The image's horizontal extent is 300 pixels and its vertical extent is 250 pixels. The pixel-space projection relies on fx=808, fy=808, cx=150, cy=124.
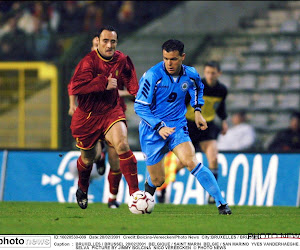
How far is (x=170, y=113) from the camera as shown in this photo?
8930 mm

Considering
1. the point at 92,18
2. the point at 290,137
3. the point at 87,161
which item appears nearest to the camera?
the point at 87,161

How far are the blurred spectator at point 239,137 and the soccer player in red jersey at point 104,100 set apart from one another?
19.1 feet

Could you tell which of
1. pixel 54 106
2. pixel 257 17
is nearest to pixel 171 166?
pixel 54 106

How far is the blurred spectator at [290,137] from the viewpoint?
48.5ft

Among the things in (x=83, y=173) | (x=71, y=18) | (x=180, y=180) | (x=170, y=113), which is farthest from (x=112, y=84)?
(x=71, y=18)

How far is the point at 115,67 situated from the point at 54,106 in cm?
649

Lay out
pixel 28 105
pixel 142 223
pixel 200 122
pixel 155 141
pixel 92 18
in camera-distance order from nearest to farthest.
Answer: pixel 142 223 < pixel 200 122 < pixel 155 141 < pixel 28 105 < pixel 92 18

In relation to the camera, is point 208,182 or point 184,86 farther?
point 184,86

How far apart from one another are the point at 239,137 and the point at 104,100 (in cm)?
626

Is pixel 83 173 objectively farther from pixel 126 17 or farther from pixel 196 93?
pixel 126 17

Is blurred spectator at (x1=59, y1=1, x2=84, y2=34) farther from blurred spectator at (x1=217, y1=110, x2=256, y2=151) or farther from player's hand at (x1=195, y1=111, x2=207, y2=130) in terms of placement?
player's hand at (x1=195, y1=111, x2=207, y2=130)

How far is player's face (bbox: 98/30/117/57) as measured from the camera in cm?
935
